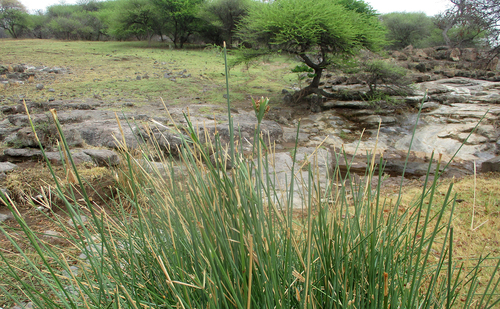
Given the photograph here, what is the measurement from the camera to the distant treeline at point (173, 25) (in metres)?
16.4

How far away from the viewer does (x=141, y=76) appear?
9.94 meters

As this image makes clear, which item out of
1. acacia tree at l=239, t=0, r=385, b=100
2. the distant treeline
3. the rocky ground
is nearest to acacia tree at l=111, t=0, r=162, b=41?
the distant treeline

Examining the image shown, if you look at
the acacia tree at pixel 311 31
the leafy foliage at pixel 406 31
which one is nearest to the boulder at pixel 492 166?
the acacia tree at pixel 311 31

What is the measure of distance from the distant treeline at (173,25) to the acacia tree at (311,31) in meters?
6.37

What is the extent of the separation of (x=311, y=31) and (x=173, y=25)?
1305 cm

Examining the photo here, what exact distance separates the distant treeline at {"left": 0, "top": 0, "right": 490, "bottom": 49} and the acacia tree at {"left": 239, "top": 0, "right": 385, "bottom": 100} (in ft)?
20.9

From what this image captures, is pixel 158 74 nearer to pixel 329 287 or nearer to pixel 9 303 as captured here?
pixel 9 303

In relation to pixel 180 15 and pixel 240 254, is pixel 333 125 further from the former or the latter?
pixel 180 15

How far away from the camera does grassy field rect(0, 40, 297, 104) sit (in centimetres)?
790

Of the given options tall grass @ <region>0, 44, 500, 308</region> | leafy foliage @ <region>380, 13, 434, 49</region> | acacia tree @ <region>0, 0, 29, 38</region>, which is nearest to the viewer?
tall grass @ <region>0, 44, 500, 308</region>

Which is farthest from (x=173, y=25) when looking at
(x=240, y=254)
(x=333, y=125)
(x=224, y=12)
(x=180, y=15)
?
(x=240, y=254)

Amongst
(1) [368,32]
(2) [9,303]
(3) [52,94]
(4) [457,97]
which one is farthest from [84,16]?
(2) [9,303]

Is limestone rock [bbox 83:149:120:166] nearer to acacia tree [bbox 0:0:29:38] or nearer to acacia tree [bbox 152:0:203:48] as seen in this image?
acacia tree [bbox 152:0:203:48]

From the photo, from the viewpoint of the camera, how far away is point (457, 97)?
7844 mm
